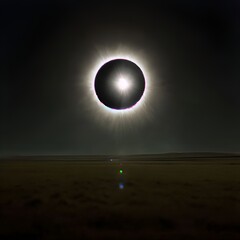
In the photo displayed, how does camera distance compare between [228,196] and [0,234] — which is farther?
[228,196]

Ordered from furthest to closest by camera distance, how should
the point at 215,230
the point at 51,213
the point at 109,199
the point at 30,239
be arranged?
the point at 109,199 < the point at 51,213 < the point at 215,230 < the point at 30,239

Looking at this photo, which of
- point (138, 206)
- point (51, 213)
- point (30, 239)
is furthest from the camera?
point (138, 206)

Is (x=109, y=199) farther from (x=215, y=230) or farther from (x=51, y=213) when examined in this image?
(x=215, y=230)

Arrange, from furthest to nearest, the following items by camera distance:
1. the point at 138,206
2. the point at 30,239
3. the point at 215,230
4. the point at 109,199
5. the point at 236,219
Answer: the point at 109,199 → the point at 138,206 → the point at 236,219 → the point at 215,230 → the point at 30,239

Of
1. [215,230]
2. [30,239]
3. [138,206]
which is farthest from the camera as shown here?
[138,206]

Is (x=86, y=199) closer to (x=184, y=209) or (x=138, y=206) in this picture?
(x=138, y=206)

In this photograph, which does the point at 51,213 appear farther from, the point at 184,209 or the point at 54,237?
the point at 184,209

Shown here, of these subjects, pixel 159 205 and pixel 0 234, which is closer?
pixel 0 234

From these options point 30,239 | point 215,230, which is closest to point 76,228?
point 30,239

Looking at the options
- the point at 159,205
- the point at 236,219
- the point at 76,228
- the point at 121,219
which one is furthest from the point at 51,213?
the point at 236,219
